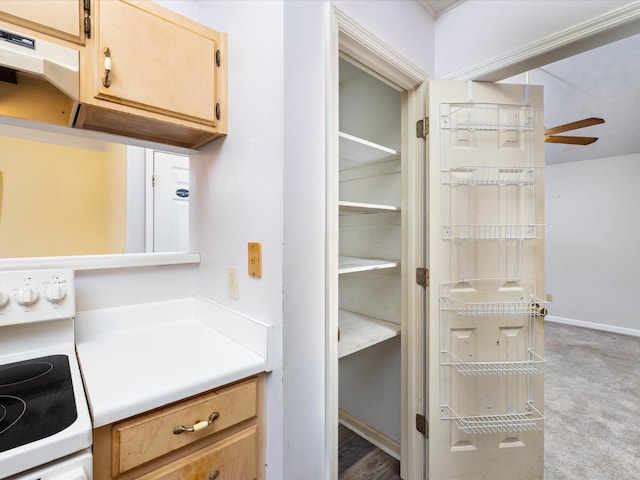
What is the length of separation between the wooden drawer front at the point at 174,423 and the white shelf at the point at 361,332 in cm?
52

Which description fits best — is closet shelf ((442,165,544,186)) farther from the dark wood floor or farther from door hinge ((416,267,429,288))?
the dark wood floor

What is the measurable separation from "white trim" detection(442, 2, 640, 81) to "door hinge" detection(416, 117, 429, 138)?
1.00ft

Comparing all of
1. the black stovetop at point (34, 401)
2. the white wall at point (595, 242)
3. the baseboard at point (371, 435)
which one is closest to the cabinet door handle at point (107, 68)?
the black stovetop at point (34, 401)

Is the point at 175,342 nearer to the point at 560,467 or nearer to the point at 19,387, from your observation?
the point at 19,387

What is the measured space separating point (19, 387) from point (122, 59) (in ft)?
3.41

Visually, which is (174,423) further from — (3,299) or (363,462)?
(363,462)

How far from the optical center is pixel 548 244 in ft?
15.5

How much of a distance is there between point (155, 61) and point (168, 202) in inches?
51.2

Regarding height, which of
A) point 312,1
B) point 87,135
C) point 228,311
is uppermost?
point 312,1

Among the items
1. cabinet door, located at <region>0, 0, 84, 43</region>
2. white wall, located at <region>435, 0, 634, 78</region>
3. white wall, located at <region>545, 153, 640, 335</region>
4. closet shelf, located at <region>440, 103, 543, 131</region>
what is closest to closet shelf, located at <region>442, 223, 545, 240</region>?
closet shelf, located at <region>440, 103, 543, 131</region>

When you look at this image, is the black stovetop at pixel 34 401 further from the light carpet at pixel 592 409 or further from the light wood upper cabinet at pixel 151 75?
the light carpet at pixel 592 409

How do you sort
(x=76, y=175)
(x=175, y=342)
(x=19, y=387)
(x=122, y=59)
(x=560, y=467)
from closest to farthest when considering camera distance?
(x=19, y=387)
(x=122, y=59)
(x=175, y=342)
(x=560, y=467)
(x=76, y=175)

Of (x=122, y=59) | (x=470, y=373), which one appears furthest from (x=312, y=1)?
(x=470, y=373)

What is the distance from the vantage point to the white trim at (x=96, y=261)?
106 centimetres
